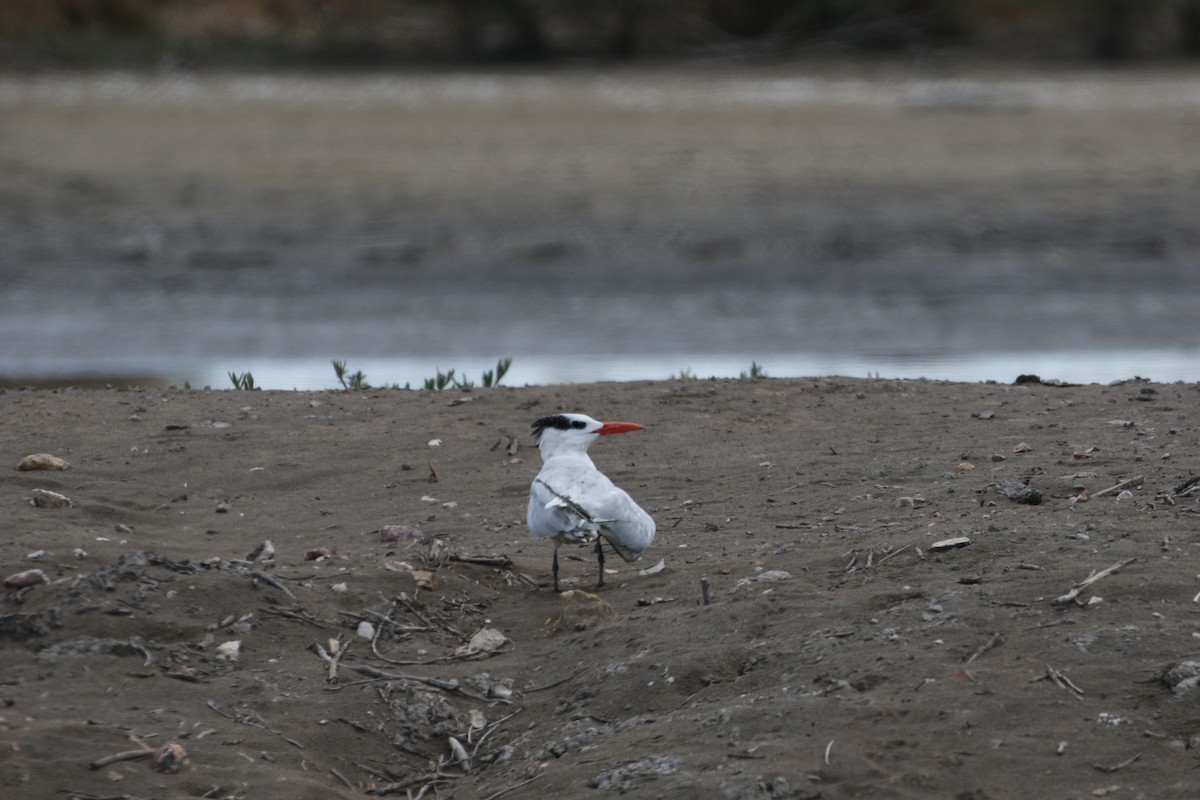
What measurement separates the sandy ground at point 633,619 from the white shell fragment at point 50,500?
4 cm

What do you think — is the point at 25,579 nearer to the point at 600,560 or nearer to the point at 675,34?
the point at 600,560

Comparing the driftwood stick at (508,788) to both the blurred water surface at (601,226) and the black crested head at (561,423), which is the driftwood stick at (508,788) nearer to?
the black crested head at (561,423)

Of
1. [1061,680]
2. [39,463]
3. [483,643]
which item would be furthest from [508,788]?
[39,463]

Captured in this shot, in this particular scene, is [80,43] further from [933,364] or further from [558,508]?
[558,508]

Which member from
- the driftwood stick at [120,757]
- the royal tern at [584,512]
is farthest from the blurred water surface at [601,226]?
the driftwood stick at [120,757]

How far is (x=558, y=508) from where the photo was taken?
4.88 m

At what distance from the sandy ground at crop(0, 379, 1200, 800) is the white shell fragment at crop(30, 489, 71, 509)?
0.14 ft

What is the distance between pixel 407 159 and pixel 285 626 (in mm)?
11473

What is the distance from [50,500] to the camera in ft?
18.3

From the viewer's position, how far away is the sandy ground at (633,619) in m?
3.89

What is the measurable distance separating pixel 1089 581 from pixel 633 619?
4.40 feet

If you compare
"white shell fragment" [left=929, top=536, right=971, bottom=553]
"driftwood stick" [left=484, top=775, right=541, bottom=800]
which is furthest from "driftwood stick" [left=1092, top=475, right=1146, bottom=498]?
"driftwood stick" [left=484, top=775, right=541, bottom=800]

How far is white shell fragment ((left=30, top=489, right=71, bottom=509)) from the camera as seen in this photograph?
5.54 meters

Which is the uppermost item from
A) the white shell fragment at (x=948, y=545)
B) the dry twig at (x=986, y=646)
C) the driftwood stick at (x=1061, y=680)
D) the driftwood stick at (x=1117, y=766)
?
the white shell fragment at (x=948, y=545)
